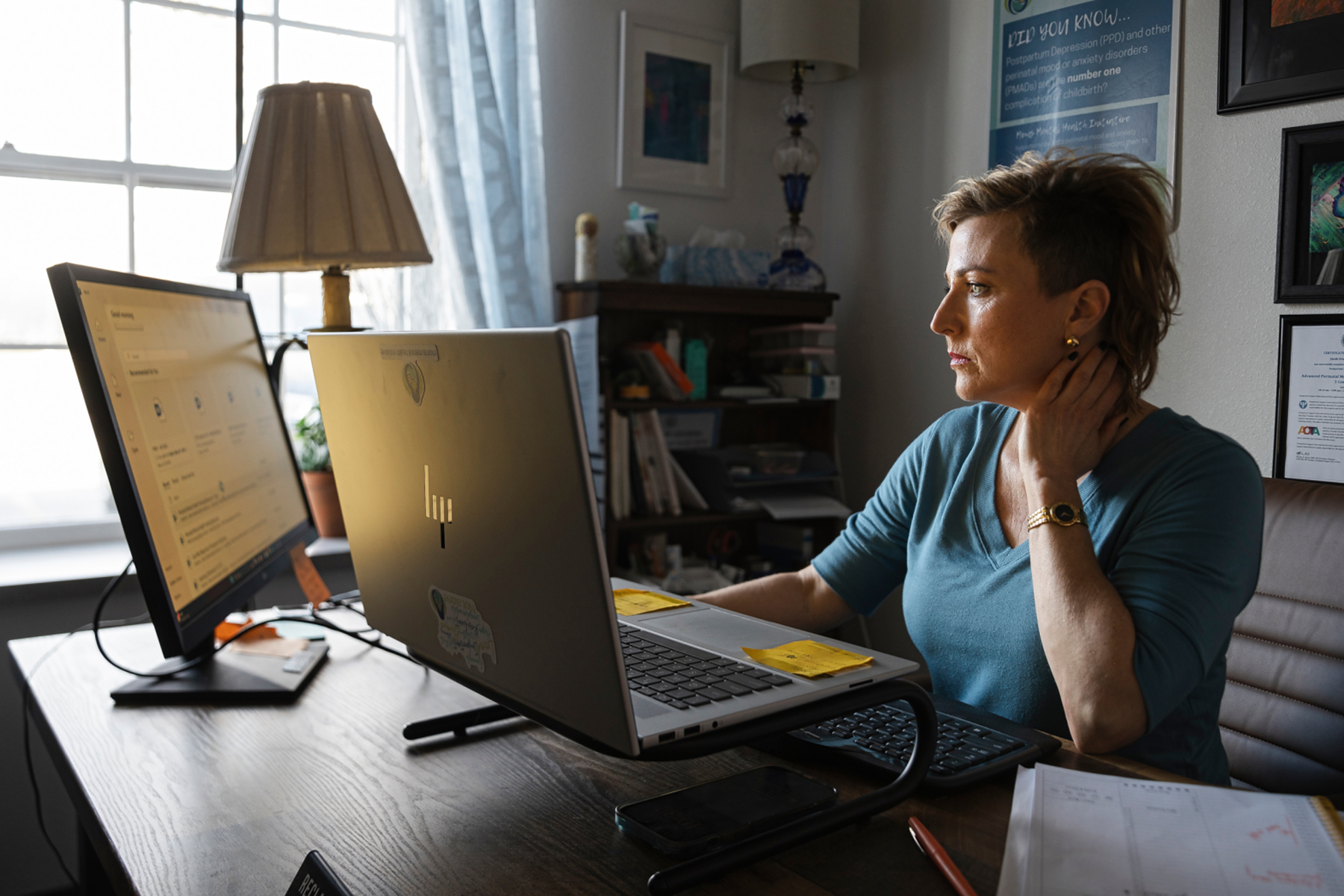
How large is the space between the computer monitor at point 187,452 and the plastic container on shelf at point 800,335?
5.90 feet

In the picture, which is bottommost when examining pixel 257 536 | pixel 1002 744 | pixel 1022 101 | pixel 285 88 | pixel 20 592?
pixel 20 592

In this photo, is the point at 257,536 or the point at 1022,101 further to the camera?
the point at 1022,101

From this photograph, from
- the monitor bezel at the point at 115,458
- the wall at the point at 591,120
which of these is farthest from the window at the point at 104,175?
the monitor bezel at the point at 115,458

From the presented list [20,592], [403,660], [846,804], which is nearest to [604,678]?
[846,804]

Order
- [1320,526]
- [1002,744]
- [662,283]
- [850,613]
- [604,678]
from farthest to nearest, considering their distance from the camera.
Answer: [662,283] < [850,613] < [1320,526] < [1002,744] < [604,678]

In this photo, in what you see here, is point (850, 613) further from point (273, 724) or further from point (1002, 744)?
point (273, 724)

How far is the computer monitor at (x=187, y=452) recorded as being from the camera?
0.87m

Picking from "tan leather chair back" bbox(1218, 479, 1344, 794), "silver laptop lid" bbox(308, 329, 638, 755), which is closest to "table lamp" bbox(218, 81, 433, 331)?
"silver laptop lid" bbox(308, 329, 638, 755)

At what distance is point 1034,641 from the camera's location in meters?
1.13

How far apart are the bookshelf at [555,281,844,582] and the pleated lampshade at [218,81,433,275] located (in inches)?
42.0

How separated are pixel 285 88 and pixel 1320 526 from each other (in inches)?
61.9

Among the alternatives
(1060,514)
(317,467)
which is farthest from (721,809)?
(317,467)

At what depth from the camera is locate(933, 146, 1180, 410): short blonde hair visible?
3.91ft

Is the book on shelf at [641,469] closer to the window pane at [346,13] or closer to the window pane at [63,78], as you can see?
the window pane at [346,13]
